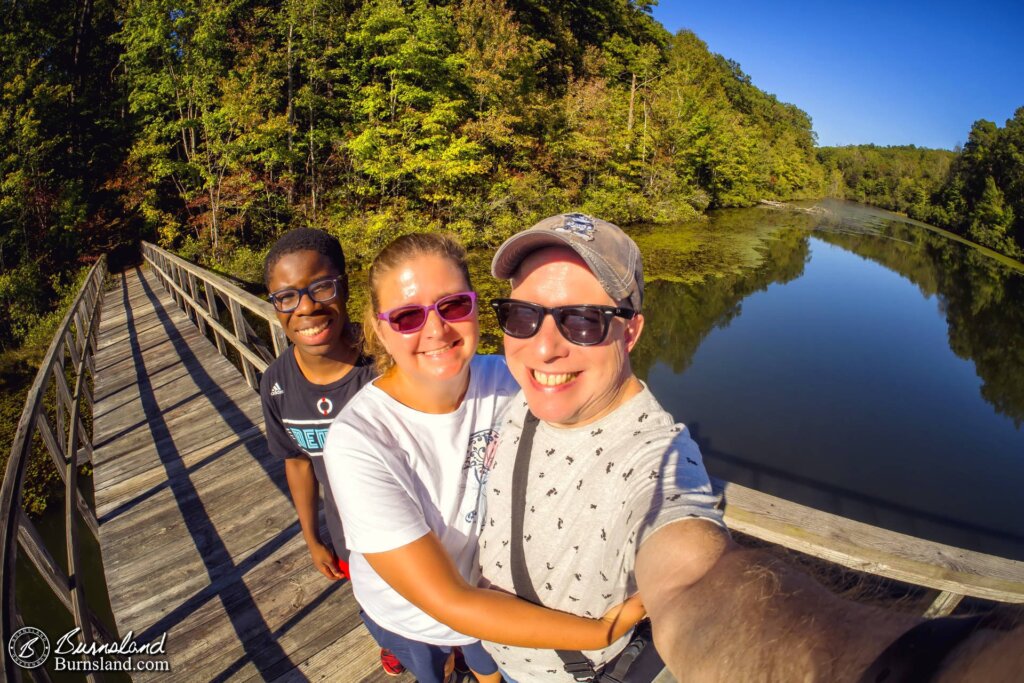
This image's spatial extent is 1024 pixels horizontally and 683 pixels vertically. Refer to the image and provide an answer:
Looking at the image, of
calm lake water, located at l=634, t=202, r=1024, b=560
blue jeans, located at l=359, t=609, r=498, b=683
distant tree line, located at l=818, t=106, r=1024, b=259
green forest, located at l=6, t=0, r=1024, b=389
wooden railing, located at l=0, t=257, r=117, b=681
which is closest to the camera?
wooden railing, located at l=0, t=257, r=117, b=681

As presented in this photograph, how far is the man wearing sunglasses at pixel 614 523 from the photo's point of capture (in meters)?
0.65

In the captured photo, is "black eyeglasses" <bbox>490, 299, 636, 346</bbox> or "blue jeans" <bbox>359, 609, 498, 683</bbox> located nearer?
"black eyeglasses" <bbox>490, 299, 636, 346</bbox>

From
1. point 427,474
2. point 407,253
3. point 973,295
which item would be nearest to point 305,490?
point 427,474

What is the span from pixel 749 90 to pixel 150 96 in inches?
3309

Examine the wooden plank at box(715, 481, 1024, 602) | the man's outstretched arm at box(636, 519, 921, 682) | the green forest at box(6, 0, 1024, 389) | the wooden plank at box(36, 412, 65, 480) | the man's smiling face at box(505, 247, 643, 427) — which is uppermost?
the green forest at box(6, 0, 1024, 389)

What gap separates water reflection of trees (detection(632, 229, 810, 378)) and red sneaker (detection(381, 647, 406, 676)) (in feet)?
35.8

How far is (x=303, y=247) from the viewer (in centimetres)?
196

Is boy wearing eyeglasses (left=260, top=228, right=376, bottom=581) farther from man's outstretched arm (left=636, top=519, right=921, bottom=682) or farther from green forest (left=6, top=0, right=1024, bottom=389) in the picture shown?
green forest (left=6, top=0, right=1024, bottom=389)

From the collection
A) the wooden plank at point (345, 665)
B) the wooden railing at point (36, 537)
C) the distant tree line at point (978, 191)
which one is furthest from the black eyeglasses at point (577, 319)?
the distant tree line at point (978, 191)

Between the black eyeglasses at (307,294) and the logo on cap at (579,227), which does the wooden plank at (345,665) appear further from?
the logo on cap at (579,227)

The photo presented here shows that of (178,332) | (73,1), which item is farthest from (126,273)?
(73,1)

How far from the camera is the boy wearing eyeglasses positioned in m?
1.81

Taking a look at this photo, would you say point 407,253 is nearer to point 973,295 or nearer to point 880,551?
point 880,551

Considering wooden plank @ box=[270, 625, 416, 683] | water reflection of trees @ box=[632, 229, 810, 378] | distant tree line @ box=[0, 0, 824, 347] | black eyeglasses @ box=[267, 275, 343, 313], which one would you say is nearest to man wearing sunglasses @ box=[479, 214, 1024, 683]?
black eyeglasses @ box=[267, 275, 343, 313]
